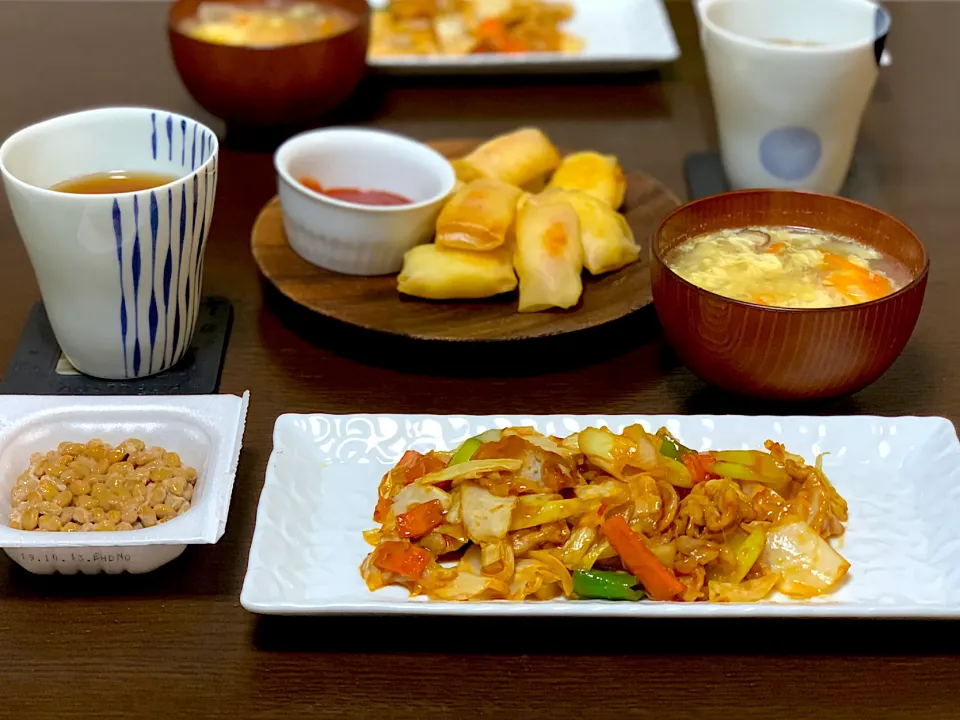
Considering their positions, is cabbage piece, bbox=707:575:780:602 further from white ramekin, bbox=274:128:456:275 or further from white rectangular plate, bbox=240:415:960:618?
white ramekin, bbox=274:128:456:275

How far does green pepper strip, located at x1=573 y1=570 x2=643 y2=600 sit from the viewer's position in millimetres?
Answer: 1022

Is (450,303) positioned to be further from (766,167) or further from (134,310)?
(766,167)

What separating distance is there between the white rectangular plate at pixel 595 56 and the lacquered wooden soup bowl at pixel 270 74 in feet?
0.79

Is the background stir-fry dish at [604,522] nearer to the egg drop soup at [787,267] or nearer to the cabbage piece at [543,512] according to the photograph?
the cabbage piece at [543,512]

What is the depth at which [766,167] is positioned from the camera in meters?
1.75

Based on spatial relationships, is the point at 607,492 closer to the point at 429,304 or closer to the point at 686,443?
the point at 686,443

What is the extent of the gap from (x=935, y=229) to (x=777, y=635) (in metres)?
0.96

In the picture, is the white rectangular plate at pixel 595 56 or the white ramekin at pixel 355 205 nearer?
the white ramekin at pixel 355 205

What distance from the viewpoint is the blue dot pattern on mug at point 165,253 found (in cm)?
127

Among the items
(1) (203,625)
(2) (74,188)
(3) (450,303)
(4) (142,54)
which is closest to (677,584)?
(1) (203,625)

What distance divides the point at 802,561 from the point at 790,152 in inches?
34.0

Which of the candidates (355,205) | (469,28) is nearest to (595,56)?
(469,28)

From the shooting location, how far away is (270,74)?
6.11 feet

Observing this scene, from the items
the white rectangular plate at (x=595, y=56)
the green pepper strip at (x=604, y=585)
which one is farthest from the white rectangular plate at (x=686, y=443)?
the white rectangular plate at (x=595, y=56)
